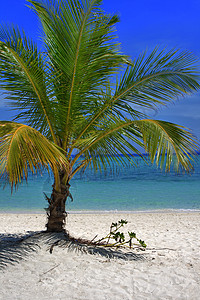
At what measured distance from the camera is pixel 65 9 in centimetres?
478

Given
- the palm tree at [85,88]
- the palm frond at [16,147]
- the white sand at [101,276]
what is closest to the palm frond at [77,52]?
the palm tree at [85,88]

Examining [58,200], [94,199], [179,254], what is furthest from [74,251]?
[94,199]

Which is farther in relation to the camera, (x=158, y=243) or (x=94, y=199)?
(x=94, y=199)

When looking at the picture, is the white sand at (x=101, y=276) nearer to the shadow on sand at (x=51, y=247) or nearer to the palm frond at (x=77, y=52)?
the shadow on sand at (x=51, y=247)

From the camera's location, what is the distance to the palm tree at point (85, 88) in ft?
15.5

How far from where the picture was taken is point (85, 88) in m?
5.20

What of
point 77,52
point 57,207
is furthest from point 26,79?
point 57,207

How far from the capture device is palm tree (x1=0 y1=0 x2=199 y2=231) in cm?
471

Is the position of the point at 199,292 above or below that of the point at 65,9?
below

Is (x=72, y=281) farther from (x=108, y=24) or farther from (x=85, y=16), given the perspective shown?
(x=108, y=24)

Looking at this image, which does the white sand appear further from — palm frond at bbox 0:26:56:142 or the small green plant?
palm frond at bbox 0:26:56:142

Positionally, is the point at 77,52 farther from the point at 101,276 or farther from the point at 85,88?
the point at 101,276

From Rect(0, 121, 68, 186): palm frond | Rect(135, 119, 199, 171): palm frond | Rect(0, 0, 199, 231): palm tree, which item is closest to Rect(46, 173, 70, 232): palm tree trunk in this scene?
Rect(0, 0, 199, 231): palm tree

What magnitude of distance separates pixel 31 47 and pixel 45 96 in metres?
0.95
